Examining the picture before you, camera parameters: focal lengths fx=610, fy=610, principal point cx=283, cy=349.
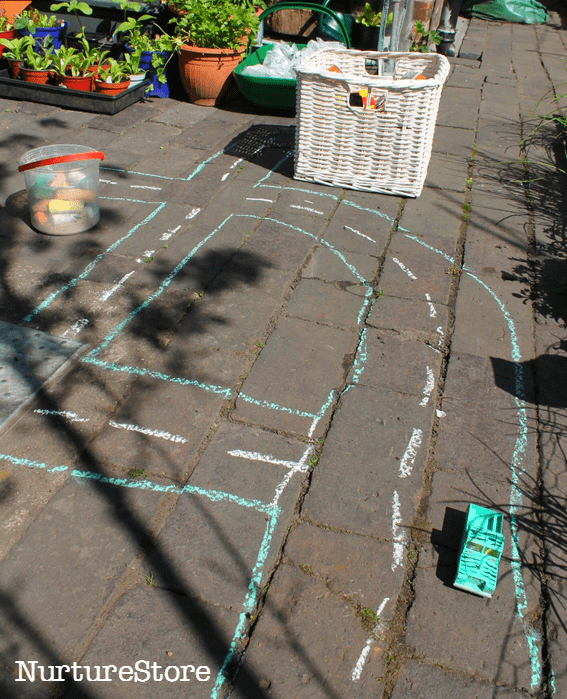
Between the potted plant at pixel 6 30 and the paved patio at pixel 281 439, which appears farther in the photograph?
the potted plant at pixel 6 30

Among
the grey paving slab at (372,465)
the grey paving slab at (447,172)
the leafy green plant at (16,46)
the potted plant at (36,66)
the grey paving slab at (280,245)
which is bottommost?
the grey paving slab at (372,465)

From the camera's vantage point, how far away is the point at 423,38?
7730mm

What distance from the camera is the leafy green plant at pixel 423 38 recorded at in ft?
24.0

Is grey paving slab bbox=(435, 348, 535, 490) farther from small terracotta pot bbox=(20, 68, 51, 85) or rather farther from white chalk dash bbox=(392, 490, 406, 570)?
small terracotta pot bbox=(20, 68, 51, 85)

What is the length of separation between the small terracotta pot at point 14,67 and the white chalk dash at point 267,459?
5.00 metres

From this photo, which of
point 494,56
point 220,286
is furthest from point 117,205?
point 494,56

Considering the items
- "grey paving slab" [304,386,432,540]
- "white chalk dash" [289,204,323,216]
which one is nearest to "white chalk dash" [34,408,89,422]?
"grey paving slab" [304,386,432,540]

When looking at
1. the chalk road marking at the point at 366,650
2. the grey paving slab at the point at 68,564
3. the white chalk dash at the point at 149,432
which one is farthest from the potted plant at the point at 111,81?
the chalk road marking at the point at 366,650

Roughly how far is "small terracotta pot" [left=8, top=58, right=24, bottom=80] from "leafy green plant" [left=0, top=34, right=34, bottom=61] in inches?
0.8

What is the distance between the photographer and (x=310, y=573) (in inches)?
78.8

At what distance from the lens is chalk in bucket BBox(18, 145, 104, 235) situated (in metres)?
3.55

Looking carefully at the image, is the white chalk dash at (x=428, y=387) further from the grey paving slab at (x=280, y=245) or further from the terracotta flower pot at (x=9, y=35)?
the terracotta flower pot at (x=9, y=35)

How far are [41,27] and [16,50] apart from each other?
0.56 meters

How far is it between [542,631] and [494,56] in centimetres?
828
